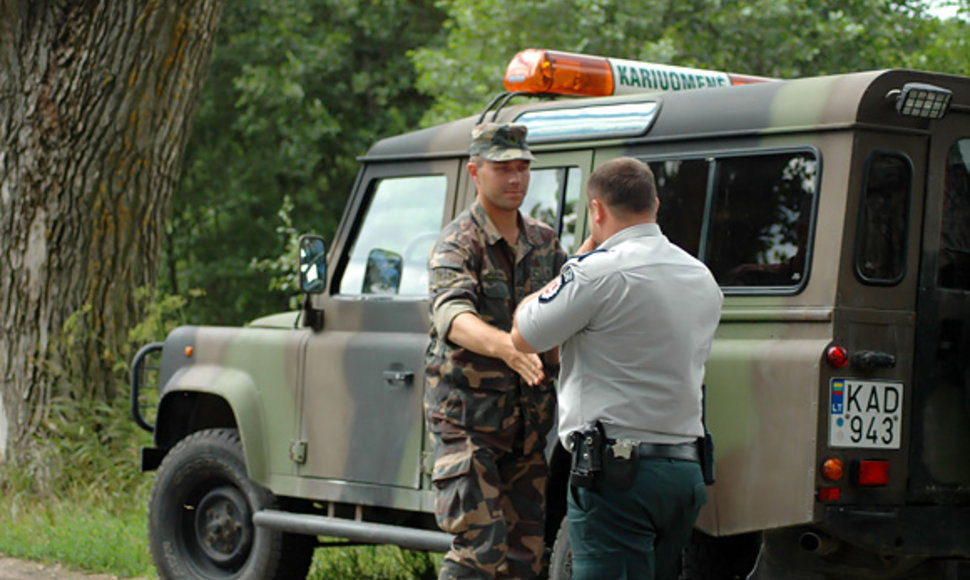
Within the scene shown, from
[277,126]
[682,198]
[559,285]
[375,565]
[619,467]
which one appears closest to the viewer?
[619,467]

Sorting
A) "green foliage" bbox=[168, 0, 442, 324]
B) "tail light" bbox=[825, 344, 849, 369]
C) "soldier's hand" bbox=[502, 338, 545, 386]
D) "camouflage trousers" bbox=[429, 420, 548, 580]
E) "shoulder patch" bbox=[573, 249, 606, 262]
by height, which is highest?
"green foliage" bbox=[168, 0, 442, 324]

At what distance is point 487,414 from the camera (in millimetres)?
5141

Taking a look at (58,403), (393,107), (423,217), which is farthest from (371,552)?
(393,107)

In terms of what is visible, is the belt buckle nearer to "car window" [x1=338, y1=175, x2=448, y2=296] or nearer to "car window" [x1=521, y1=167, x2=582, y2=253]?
"car window" [x1=521, y1=167, x2=582, y2=253]

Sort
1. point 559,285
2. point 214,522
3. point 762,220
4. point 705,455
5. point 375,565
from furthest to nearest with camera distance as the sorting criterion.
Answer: point 375,565 < point 214,522 < point 762,220 < point 705,455 < point 559,285

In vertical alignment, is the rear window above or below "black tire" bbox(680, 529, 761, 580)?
above

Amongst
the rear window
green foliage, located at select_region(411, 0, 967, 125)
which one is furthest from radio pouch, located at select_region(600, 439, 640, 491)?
green foliage, located at select_region(411, 0, 967, 125)

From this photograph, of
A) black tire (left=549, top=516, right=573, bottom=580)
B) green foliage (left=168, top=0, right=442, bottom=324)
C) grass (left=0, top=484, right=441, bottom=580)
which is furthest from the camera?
green foliage (left=168, top=0, right=442, bottom=324)

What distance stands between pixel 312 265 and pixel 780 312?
2.25 metres

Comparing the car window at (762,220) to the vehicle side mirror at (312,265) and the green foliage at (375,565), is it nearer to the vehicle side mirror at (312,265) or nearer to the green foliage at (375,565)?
the vehicle side mirror at (312,265)

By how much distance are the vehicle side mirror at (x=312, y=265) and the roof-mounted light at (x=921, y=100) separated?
2578 mm

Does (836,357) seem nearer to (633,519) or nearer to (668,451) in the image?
(668,451)

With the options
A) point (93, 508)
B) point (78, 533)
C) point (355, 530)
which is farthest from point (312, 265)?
point (93, 508)

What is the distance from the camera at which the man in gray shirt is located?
4.19 m
